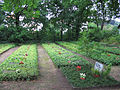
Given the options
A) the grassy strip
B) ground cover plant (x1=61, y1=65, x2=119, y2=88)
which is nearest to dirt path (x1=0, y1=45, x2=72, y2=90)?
ground cover plant (x1=61, y1=65, x2=119, y2=88)

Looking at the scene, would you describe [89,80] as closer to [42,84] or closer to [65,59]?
[42,84]

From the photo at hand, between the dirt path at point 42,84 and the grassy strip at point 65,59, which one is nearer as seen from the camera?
the dirt path at point 42,84

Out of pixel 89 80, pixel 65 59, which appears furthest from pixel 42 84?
pixel 65 59

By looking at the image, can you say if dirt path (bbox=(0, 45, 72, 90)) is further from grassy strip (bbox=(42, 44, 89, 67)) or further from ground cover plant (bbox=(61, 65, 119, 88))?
grassy strip (bbox=(42, 44, 89, 67))

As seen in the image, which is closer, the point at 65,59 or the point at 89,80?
the point at 89,80

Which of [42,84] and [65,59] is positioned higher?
[65,59]

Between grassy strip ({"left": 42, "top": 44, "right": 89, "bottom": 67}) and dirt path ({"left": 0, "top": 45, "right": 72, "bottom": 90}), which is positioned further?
grassy strip ({"left": 42, "top": 44, "right": 89, "bottom": 67})

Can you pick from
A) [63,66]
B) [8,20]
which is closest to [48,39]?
[8,20]

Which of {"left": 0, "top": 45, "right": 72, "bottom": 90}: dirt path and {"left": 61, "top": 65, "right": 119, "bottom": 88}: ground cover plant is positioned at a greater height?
{"left": 61, "top": 65, "right": 119, "bottom": 88}: ground cover plant

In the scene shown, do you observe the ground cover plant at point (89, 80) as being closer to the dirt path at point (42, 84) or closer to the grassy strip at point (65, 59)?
the dirt path at point (42, 84)

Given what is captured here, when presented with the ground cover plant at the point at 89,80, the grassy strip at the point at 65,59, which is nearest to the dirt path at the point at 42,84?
the ground cover plant at the point at 89,80

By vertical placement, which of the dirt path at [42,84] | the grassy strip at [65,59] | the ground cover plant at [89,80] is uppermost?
the grassy strip at [65,59]

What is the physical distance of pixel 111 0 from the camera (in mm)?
5438

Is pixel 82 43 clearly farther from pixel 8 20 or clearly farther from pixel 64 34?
pixel 64 34
